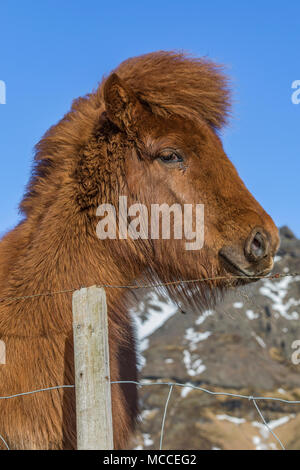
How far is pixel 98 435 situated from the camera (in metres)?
2.15

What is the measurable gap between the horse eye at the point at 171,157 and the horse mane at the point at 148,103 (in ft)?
0.92

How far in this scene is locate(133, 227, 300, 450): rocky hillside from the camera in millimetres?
11797

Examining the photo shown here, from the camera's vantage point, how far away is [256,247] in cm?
286

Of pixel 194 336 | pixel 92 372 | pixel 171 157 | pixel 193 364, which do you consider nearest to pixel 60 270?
pixel 92 372

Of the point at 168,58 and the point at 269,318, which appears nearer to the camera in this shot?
the point at 168,58

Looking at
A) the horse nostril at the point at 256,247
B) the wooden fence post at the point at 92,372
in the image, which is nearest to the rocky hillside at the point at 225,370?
the horse nostril at the point at 256,247

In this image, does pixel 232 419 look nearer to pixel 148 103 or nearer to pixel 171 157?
pixel 171 157

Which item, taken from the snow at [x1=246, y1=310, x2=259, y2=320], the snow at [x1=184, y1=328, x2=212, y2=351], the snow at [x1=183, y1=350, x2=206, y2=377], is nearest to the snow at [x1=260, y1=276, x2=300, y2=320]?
the snow at [x1=246, y1=310, x2=259, y2=320]

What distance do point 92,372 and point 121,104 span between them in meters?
1.76

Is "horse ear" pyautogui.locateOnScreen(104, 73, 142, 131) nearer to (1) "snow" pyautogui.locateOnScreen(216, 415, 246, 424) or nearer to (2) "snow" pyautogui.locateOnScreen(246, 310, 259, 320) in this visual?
(1) "snow" pyautogui.locateOnScreen(216, 415, 246, 424)

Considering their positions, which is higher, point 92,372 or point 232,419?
point 92,372
